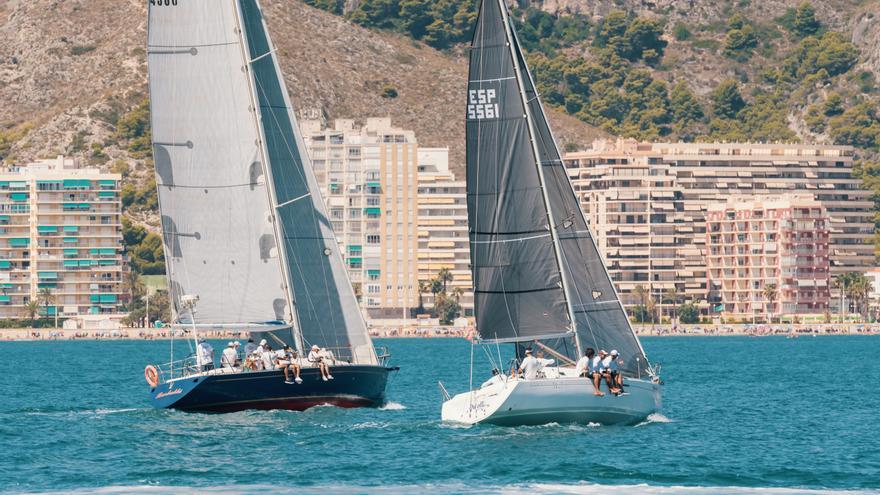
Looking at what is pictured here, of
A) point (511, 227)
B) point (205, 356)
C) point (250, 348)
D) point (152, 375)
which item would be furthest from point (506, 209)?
point (152, 375)

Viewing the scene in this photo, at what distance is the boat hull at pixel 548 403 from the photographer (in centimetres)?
5134

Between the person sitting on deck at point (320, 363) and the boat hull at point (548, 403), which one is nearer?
the boat hull at point (548, 403)

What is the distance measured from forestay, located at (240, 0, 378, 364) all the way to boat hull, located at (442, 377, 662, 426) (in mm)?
8594

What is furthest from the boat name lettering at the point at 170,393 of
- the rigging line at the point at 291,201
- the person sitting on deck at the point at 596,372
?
the person sitting on deck at the point at 596,372

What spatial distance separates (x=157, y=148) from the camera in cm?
6097

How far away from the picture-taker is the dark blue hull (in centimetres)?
5806

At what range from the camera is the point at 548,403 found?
51531 millimetres

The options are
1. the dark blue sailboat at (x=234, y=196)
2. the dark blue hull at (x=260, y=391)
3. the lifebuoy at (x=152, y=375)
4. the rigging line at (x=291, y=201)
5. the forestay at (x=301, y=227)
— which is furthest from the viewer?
the forestay at (x=301, y=227)

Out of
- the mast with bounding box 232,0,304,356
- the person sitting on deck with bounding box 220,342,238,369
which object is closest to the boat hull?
the person sitting on deck with bounding box 220,342,238,369

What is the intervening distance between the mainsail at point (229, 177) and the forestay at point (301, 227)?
0.04 metres

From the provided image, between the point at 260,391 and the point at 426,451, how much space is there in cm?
959

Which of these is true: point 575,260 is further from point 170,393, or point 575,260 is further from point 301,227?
point 170,393

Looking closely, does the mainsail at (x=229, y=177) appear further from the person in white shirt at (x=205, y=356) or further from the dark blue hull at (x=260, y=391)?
the dark blue hull at (x=260, y=391)

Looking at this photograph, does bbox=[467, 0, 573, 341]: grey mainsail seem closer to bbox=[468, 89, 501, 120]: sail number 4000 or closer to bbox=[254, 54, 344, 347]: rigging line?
bbox=[468, 89, 501, 120]: sail number 4000
